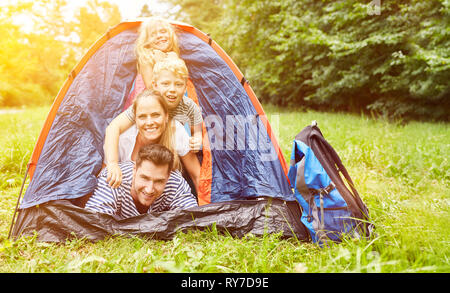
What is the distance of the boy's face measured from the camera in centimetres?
230

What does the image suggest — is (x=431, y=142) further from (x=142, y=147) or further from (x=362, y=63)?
(x=142, y=147)

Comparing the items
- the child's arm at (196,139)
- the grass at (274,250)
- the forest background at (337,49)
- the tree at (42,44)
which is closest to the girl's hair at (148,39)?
the child's arm at (196,139)

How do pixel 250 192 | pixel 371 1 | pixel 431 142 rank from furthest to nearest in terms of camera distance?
pixel 371 1 → pixel 431 142 → pixel 250 192

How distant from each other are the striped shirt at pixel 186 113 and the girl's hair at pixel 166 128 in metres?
0.05

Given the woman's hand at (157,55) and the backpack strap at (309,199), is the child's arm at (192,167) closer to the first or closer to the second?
the woman's hand at (157,55)

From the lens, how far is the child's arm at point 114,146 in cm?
216

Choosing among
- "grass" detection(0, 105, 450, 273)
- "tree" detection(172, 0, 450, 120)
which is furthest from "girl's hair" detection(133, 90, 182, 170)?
"tree" detection(172, 0, 450, 120)

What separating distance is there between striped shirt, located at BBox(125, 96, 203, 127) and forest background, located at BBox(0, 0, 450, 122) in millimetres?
3638

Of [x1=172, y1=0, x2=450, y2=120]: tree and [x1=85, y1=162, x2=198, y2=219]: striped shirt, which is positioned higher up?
[x1=172, y1=0, x2=450, y2=120]: tree

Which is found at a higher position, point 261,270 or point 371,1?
point 371,1

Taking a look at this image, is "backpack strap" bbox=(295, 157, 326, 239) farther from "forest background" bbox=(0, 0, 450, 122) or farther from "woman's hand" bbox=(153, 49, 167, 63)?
"forest background" bbox=(0, 0, 450, 122)
